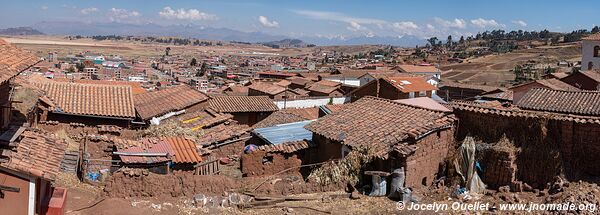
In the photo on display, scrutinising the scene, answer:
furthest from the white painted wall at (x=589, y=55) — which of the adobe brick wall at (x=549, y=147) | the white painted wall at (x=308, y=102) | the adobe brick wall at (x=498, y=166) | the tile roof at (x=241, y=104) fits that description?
the adobe brick wall at (x=498, y=166)

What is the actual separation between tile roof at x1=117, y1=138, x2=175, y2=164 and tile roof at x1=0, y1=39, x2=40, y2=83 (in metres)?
4.39

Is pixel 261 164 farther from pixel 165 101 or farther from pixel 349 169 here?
pixel 165 101

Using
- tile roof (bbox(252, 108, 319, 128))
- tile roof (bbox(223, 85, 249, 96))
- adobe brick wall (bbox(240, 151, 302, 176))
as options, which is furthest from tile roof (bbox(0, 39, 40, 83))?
tile roof (bbox(223, 85, 249, 96))

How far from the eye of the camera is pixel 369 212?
11.6 metres

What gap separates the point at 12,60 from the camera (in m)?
9.61

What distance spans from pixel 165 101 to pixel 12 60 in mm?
15161

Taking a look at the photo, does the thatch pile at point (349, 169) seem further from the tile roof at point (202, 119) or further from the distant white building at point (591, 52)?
the distant white building at point (591, 52)

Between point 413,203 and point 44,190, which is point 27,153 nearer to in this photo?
point 44,190

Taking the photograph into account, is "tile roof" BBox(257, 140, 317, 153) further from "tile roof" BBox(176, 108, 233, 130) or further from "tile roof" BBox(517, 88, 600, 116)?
"tile roof" BBox(517, 88, 600, 116)

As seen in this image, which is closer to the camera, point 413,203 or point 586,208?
point 586,208

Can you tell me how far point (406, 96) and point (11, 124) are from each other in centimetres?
2628

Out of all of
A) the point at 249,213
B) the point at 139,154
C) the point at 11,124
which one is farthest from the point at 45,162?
the point at 139,154

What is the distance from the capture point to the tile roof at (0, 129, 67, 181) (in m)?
8.33

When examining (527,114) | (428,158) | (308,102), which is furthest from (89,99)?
(308,102)
